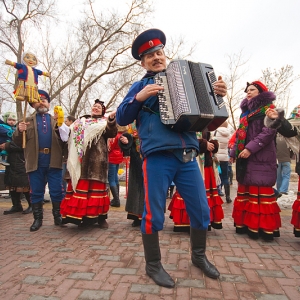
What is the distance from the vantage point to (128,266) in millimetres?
2482

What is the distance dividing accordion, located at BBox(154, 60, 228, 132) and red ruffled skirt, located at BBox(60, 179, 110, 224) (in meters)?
2.03

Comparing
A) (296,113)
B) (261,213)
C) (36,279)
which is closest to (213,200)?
(261,213)

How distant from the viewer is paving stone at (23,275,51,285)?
2.18m

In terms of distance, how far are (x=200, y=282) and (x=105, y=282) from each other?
0.81 meters

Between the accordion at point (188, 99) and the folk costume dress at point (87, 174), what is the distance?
5.35 feet

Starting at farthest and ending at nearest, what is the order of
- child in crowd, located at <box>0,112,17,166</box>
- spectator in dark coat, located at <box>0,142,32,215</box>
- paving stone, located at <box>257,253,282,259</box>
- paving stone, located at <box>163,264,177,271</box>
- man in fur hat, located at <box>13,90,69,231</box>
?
child in crowd, located at <box>0,112,17,166</box>, spectator in dark coat, located at <box>0,142,32,215</box>, man in fur hat, located at <box>13,90,69,231</box>, paving stone, located at <box>257,253,282,259</box>, paving stone, located at <box>163,264,177,271</box>

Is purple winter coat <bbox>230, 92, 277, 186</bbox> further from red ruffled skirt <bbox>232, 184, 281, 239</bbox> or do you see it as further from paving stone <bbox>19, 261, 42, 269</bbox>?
paving stone <bbox>19, 261, 42, 269</bbox>

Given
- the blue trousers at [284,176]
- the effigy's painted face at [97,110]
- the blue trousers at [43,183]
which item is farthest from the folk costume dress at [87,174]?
the blue trousers at [284,176]

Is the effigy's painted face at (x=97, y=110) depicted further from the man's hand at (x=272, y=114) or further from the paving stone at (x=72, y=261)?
the man's hand at (x=272, y=114)

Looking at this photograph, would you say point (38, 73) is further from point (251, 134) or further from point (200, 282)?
point (200, 282)

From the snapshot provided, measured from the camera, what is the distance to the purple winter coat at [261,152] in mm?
3281

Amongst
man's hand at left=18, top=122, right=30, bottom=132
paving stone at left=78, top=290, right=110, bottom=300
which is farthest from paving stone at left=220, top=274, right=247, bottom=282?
man's hand at left=18, top=122, right=30, bottom=132

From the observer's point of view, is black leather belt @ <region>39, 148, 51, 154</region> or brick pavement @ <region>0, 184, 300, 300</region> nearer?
brick pavement @ <region>0, 184, 300, 300</region>

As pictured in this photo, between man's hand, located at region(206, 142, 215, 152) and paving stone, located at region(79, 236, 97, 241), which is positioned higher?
man's hand, located at region(206, 142, 215, 152)
